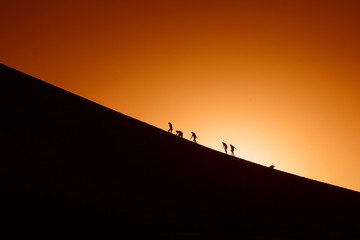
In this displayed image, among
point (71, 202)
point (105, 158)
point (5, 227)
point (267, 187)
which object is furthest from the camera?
point (267, 187)

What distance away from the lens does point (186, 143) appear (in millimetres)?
6820

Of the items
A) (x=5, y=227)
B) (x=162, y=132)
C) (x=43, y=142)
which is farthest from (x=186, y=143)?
(x=5, y=227)

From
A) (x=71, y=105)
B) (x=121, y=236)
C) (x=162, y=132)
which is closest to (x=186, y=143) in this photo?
(x=162, y=132)

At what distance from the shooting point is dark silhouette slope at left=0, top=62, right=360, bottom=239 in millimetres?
3543

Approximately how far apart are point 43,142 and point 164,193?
238 cm

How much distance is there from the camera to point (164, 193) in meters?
4.80

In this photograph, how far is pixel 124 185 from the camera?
456 cm

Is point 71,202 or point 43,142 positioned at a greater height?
point 43,142

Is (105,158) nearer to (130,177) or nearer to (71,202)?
(130,177)

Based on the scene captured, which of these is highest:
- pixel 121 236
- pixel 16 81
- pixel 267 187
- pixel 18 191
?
pixel 16 81

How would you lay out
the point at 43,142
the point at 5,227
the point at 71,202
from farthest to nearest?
the point at 43,142
the point at 71,202
the point at 5,227

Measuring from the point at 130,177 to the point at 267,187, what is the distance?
11.8 ft

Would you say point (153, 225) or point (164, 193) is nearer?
point (153, 225)

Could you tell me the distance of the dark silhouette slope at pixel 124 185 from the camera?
354 centimetres
